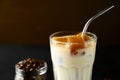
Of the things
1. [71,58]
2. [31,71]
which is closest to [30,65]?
[31,71]

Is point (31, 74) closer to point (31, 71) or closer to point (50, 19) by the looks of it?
point (31, 71)

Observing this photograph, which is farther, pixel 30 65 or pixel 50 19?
pixel 50 19

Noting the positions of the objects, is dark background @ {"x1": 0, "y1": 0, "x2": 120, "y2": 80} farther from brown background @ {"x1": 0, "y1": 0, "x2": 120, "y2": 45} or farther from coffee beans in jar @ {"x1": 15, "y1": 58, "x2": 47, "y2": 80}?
coffee beans in jar @ {"x1": 15, "y1": 58, "x2": 47, "y2": 80}

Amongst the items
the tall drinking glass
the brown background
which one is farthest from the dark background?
the tall drinking glass

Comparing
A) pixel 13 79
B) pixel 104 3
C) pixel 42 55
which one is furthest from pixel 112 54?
pixel 104 3
